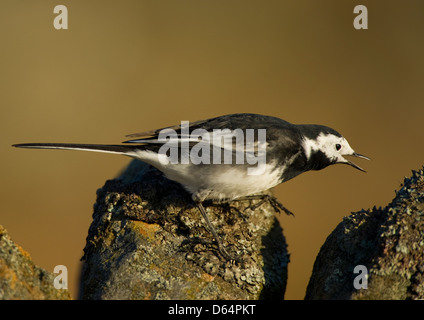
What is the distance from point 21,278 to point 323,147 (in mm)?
3577

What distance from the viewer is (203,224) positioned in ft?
14.8

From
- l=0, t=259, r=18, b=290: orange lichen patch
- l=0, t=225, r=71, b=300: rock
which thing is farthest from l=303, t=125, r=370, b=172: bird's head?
l=0, t=259, r=18, b=290: orange lichen patch

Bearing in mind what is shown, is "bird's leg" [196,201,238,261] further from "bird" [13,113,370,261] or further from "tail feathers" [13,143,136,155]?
"tail feathers" [13,143,136,155]

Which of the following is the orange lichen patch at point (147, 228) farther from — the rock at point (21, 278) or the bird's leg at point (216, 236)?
the rock at point (21, 278)

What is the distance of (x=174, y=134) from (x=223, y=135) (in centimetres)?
52

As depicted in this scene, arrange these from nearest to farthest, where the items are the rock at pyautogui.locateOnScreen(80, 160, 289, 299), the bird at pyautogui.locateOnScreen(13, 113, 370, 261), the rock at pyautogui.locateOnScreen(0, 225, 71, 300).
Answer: the rock at pyautogui.locateOnScreen(0, 225, 71, 300) < the rock at pyautogui.locateOnScreen(80, 160, 289, 299) < the bird at pyautogui.locateOnScreen(13, 113, 370, 261)

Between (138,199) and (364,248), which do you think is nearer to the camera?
(364,248)

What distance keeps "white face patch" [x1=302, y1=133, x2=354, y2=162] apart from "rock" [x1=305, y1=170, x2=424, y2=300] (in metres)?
1.32

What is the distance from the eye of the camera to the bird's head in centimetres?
523

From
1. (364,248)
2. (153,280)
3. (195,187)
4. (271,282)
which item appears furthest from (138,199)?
(364,248)

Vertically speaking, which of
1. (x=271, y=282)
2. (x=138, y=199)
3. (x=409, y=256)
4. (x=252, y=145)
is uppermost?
(x=252, y=145)

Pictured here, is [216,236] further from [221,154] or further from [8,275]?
[8,275]

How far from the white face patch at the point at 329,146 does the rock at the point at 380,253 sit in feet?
4.34

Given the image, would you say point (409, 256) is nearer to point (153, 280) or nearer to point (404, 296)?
point (404, 296)
